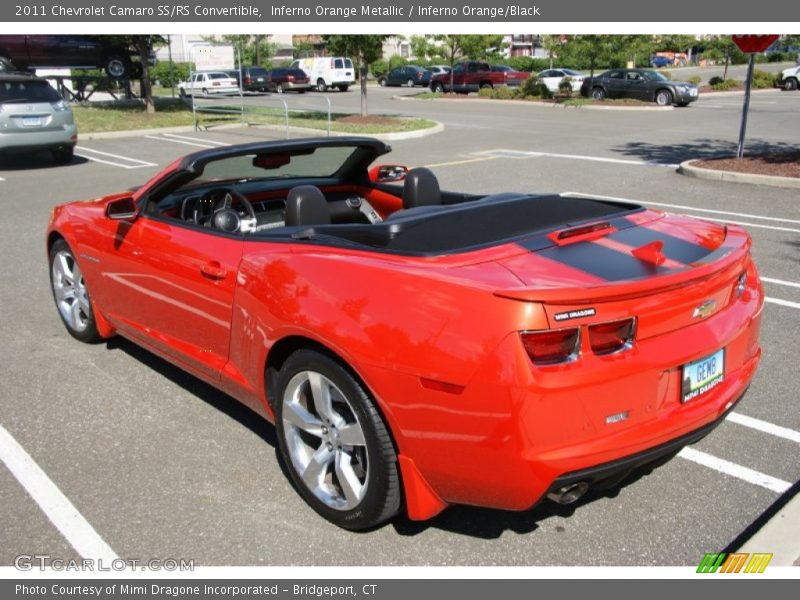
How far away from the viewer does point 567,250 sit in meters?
3.21

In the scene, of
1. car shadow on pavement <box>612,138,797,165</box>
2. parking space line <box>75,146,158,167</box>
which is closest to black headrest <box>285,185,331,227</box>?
car shadow on pavement <box>612,138,797,165</box>

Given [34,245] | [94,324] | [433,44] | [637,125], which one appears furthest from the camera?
[433,44]

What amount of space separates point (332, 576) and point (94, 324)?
3109 mm

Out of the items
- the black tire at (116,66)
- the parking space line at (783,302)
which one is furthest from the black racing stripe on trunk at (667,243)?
the black tire at (116,66)

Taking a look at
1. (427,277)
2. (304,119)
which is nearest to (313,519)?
(427,277)

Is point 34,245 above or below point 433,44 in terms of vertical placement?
below

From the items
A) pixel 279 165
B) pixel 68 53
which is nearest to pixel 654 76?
pixel 68 53

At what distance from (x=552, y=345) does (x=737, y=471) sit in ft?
5.57

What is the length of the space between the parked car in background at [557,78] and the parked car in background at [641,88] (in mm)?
2780

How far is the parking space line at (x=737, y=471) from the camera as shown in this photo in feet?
11.9

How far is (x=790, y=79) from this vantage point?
42.3 m

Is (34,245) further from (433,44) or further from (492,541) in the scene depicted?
(433,44)

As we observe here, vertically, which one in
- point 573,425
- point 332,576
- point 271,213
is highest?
point 271,213

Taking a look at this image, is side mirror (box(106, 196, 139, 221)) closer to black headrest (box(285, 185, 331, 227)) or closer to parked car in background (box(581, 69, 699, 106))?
black headrest (box(285, 185, 331, 227))
